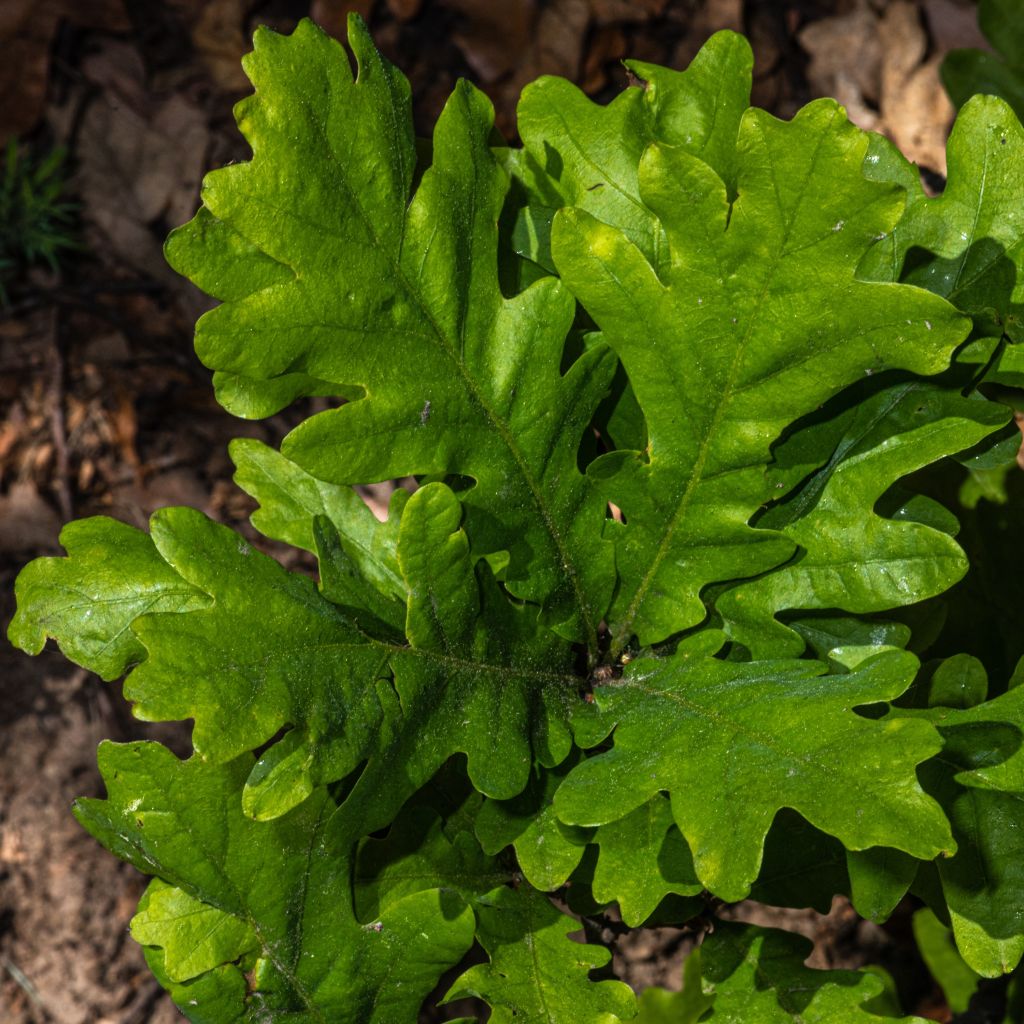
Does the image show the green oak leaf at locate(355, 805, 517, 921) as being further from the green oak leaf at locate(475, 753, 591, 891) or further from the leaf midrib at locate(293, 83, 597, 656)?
the leaf midrib at locate(293, 83, 597, 656)

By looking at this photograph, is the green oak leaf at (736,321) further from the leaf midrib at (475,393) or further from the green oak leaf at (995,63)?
the green oak leaf at (995,63)

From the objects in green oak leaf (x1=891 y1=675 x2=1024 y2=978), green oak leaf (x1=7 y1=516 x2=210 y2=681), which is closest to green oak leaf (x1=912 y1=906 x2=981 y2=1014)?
green oak leaf (x1=891 y1=675 x2=1024 y2=978)

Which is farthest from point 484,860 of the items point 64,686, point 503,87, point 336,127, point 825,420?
point 503,87

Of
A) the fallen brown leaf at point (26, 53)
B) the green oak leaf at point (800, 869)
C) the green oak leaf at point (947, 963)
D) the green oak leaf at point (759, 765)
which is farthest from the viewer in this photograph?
the fallen brown leaf at point (26, 53)

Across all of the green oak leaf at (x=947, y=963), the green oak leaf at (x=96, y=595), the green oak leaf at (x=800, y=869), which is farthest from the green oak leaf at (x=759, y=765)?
the green oak leaf at (x=947, y=963)

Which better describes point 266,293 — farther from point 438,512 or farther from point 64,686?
point 64,686

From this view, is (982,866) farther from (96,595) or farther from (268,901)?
(96,595)
